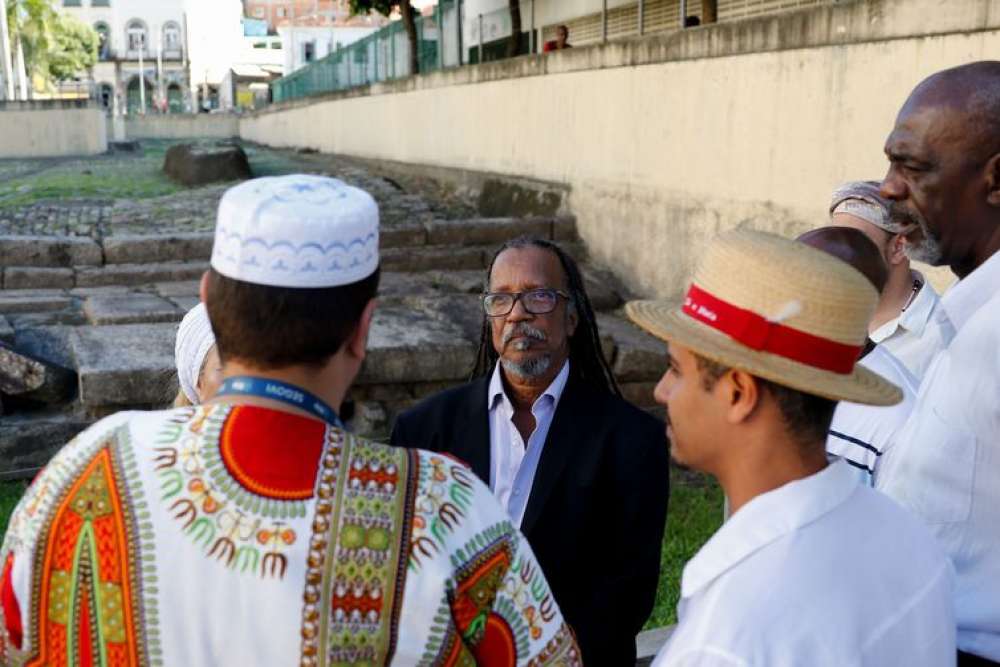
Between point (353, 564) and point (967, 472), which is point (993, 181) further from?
point (353, 564)

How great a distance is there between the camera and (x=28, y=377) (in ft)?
21.1

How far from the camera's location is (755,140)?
7363 millimetres

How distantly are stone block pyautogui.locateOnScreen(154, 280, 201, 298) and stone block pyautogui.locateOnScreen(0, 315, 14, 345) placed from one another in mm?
1303

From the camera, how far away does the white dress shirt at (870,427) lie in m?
2.66

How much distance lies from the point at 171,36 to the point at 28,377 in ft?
272

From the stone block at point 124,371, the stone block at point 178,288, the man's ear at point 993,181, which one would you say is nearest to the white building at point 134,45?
the stone block at point 178,288

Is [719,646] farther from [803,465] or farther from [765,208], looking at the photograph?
[765,208]

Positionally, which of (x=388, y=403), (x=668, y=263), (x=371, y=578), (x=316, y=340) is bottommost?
(x=388, y=403)

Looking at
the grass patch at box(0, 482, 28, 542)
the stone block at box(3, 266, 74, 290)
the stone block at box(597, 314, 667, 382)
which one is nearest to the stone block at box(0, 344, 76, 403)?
the grass patch at box(0, 482, 28, 542)

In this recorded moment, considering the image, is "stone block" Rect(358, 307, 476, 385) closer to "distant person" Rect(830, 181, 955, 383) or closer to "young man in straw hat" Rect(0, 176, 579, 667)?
"distant person" Rect(830, 181, 955, 383)

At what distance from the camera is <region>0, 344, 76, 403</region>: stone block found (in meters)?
6.41

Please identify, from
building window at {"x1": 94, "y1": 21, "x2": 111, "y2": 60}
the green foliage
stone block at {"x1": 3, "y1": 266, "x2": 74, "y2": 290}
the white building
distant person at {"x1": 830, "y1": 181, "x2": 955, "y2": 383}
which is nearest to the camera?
distant person at {"x1": 830, "y1": 181, "x2": 955, "y2": 383}

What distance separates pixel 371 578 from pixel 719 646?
0.50m

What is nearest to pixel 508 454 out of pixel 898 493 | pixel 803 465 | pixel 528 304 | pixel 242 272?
pixel 528 304
